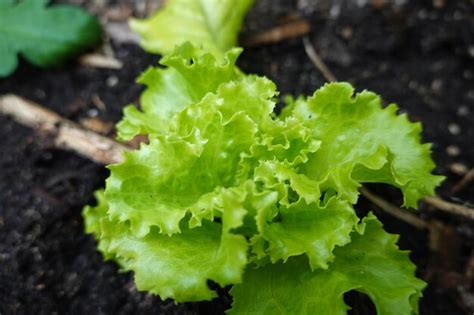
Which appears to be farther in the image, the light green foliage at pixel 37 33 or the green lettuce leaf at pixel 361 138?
the light green foliage at pixel 37 33

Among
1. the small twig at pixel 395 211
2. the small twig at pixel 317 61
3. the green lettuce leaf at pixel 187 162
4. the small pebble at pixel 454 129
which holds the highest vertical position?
the green lettuce leaf at pixel 187 162

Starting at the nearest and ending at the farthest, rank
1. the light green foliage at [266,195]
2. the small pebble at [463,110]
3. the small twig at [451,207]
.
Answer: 1. the light green foliage at [266,195]
2. the small twig at [451,207]
3. the small pebble at [463,110]

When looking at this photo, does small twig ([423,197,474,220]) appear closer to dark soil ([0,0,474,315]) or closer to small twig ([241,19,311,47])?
dark soil ([0,0,474,315])

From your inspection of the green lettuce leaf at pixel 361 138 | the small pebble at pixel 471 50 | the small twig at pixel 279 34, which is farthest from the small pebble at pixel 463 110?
the green lettuce leaf at pixel 361 138

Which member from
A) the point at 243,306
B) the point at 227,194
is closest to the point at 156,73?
the point at 227,194

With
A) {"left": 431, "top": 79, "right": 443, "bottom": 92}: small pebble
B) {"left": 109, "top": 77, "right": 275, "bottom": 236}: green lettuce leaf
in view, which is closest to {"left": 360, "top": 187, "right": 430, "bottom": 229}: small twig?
{"left": 109, "top": 77, "right": 275, "bottom": 236}: green lettuce leaf

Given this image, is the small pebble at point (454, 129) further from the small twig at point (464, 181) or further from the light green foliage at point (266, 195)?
the light green foliage at point (266, 195)

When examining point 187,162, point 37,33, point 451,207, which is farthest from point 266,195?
point 37,33
